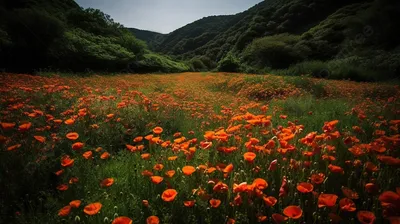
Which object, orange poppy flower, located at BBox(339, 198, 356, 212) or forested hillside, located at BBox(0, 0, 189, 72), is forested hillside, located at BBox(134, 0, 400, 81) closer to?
forested hillside, located at BBox(0, 0, 189, 72)

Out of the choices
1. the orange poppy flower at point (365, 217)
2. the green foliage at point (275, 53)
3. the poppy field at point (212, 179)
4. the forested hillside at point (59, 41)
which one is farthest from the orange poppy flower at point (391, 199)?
the green foliage at point (275, 53)

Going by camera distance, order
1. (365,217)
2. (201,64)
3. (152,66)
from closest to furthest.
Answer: (365,217)
(152,66)
(201,64)

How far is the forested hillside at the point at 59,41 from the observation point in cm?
1212

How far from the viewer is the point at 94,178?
2451 mm

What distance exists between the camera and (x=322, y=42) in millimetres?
26547

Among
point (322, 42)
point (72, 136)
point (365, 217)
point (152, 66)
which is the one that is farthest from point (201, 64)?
point (365, 217)

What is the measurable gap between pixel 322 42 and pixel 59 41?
26.2 m

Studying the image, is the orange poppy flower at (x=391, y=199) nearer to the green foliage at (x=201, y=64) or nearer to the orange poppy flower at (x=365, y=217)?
the orange poppy flower at (x=365, y=217)

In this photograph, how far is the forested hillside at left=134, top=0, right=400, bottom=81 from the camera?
17.4 m

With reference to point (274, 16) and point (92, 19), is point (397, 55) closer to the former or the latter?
point (92, 19)

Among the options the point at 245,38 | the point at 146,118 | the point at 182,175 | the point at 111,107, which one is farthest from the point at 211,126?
the point at 245,38

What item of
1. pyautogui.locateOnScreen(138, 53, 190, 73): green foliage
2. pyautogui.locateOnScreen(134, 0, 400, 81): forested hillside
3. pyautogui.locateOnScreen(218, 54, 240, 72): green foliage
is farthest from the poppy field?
pyautogui.locateOnScreen(218, 54, 240, 72): green foliage

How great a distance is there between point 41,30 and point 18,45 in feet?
5.54

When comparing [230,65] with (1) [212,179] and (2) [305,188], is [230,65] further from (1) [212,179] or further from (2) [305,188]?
(2) [305,188]
